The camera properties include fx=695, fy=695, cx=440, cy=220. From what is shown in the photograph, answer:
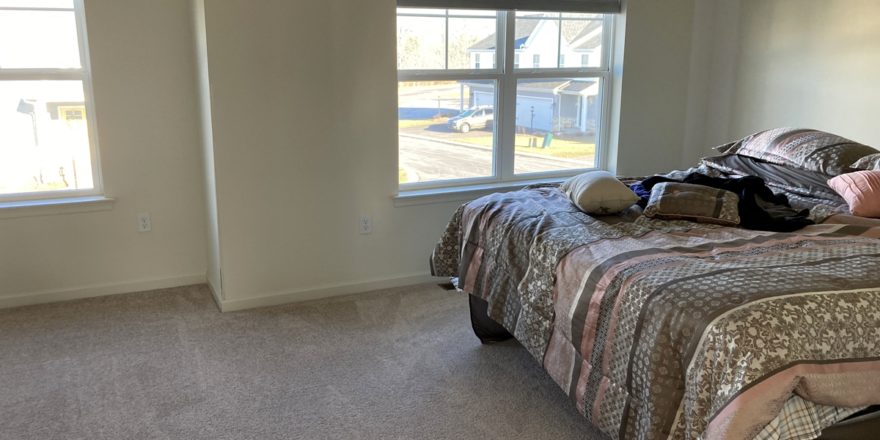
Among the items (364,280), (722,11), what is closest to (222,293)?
(364,280)

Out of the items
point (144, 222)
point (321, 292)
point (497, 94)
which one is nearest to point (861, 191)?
point (497, 94)

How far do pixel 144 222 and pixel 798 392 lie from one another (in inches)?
Result: 130

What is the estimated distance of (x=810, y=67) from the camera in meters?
3.85

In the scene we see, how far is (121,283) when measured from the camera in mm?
3811

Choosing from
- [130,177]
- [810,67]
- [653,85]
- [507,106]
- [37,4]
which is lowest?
[130,177]

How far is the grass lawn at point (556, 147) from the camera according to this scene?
4160 mm

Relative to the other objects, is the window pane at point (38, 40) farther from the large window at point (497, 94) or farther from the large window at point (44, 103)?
the large window at point (497, 94)

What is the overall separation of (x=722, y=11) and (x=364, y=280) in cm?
276

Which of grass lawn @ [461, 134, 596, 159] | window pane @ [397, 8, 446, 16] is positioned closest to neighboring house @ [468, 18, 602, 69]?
window pane @ [397, 8, 446, 16]

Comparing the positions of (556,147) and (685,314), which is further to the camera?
(556,147)

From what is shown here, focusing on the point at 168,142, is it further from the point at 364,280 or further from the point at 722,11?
the point at 722,11

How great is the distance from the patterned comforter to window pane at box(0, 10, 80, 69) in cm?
240

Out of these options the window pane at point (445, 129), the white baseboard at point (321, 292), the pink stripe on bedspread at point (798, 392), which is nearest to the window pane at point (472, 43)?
the window pane at point (445, 129)

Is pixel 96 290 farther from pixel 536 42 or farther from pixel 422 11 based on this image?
pixel 536 42
